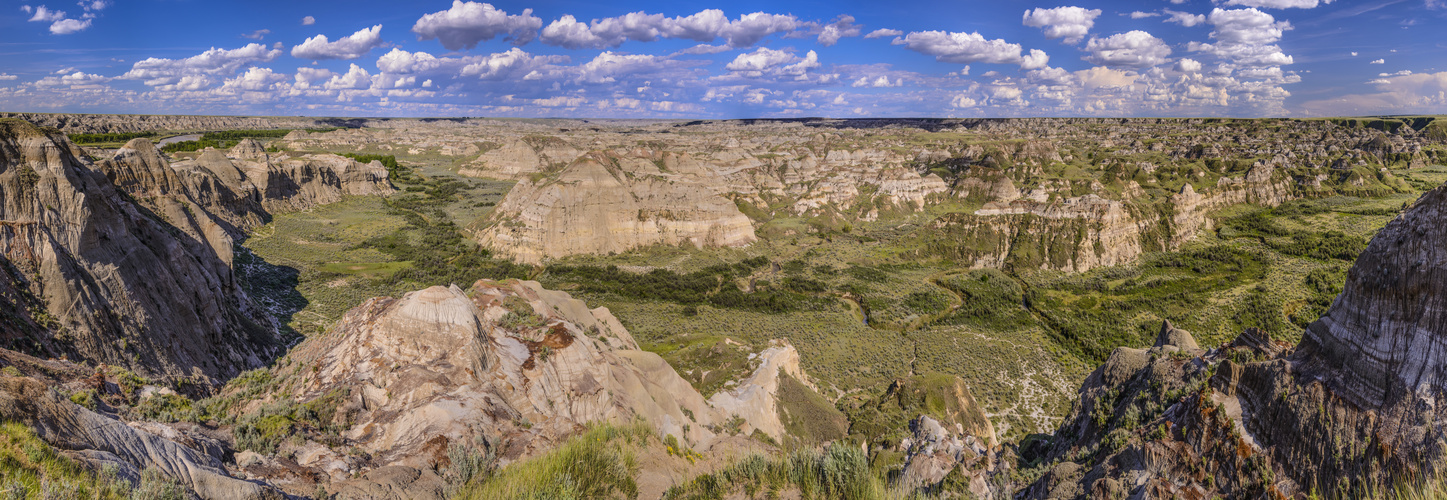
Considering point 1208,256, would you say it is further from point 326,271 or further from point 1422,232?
point 326,271

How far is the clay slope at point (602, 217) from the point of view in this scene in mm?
52219

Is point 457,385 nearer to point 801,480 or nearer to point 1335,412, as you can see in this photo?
point 801,480

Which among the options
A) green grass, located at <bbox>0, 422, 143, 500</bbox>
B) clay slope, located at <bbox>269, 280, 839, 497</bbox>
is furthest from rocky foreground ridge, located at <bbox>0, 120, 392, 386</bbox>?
green grass, located at <bbox>0, 422, 143, 500</bbox>

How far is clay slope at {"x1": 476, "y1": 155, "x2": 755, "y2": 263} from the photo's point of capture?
2056 inches

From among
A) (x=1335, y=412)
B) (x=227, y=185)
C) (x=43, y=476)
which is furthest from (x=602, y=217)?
(x=1335, y=412)

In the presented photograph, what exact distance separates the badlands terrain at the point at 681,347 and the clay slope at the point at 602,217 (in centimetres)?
31

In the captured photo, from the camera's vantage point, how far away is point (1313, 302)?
126 feet

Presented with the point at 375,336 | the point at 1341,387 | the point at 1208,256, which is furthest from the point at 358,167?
the point at 1208,256

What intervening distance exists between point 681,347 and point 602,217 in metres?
26.9

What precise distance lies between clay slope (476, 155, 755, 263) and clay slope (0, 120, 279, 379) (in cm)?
3080

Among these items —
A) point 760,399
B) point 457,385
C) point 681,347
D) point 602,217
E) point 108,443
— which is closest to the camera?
point 108,443

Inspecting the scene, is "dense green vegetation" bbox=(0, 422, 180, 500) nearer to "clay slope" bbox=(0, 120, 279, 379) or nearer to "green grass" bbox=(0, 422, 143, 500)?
"green grass" bbox=(0, 422, 143, 500)

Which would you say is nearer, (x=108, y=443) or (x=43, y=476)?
(x=43, y=476)

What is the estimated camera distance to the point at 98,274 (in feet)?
54.3
